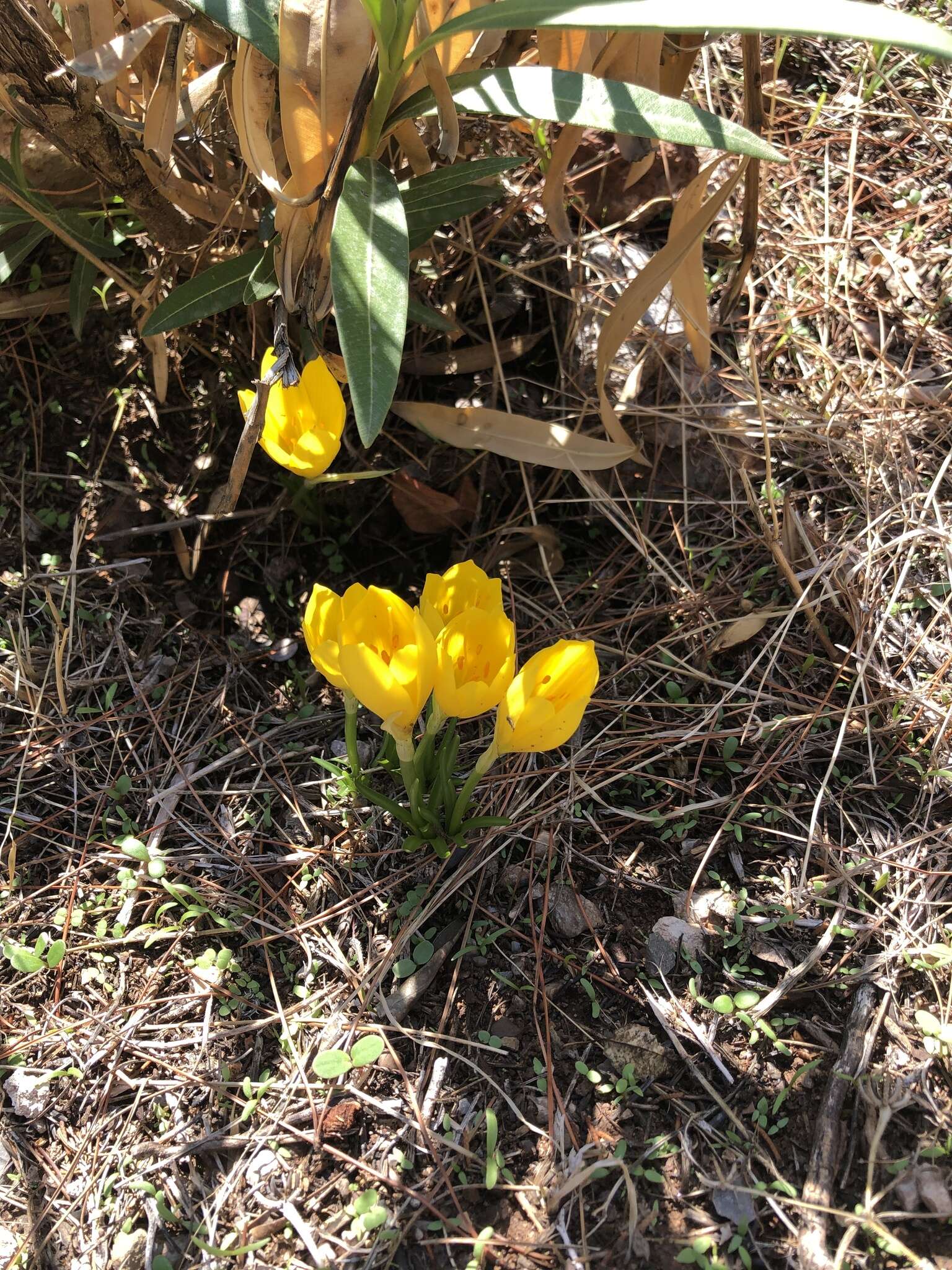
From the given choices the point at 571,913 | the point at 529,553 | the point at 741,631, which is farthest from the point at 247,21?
the point at 571,913

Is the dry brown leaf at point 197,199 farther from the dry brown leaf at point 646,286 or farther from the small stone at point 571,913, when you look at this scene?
the small stone at point 571,913

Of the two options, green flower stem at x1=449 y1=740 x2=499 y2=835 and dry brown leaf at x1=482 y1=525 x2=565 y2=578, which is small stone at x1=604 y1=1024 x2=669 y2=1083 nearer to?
green flower stem at x1=449 y1=740 x2=499 y2=835

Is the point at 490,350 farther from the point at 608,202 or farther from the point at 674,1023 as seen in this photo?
the point at 674,1023

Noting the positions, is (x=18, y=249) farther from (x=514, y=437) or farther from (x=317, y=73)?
(x=514, y=437)

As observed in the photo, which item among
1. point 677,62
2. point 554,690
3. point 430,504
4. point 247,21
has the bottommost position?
point 430,504

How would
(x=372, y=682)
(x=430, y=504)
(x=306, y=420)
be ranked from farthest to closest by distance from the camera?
(x=430, y=504), (x=306, y=420), (x=372, y=682)

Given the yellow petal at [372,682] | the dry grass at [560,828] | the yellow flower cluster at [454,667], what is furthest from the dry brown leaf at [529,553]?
the yellow petal at [372,682]
